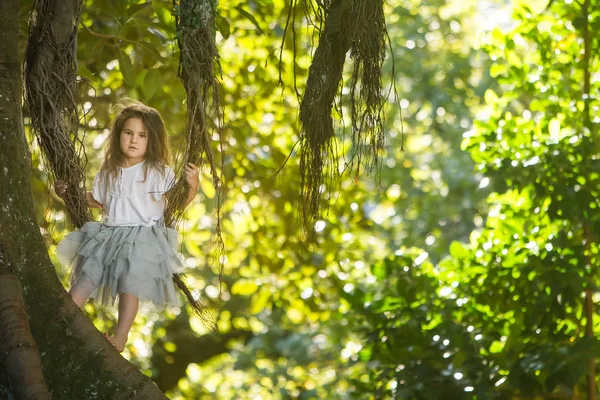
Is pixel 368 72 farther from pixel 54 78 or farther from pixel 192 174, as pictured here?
pixel 54 78

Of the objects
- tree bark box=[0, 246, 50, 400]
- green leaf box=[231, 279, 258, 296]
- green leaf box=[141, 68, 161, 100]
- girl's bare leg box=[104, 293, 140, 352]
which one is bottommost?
tree bark box=[0, 246, 50, 400]

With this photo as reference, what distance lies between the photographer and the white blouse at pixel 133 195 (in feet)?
8.05

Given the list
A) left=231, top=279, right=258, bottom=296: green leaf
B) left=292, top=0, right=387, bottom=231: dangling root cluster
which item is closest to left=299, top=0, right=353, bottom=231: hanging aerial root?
left=292, top=0, right=387, bottom=231: dangling root cluster

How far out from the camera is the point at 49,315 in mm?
2047

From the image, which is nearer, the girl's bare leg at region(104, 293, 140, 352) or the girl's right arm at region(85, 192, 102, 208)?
the girl's bare leg at region(104, 293, 140, 352)

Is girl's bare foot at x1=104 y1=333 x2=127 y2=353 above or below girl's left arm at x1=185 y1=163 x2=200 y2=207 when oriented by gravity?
below

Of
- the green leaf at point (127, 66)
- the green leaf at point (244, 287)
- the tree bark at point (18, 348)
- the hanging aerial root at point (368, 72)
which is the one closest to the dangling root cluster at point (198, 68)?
the hanging aerial root at point (368, 72)

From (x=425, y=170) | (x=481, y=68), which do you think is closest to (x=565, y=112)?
(x=425, y=170)

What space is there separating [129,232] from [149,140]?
0.28 metres

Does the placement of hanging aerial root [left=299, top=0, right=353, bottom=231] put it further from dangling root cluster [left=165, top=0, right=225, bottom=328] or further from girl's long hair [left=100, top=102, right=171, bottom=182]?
girl's long hair [left=100, top=102, right=171, bottom=182]

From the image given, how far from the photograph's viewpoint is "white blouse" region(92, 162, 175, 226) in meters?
2.46

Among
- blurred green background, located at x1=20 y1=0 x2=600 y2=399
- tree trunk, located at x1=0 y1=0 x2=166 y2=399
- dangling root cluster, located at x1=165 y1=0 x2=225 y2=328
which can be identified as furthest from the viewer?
blurred green background, located at x1=20 y1=0 x2=600 y2=399

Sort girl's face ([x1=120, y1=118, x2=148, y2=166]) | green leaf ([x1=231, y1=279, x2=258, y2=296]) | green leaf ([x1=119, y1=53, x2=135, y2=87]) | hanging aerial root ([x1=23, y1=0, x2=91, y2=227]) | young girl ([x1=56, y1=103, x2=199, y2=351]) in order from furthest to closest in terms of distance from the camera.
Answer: green leaf ([x1=231, y1=279, x2=258, y2=296]) → green leaf ([x1=119, y1=53, x2=135, y2=87]) → girl's face ([x1=120, y1=118, x2=148, y2=166]) → young girl ([x1=56, y1=103, x2=199, y2=351]) → hanging aerial root ([x1=23, y1=0, x2=91, y2=227])

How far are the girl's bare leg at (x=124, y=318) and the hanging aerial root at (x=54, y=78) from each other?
1.02 ft
